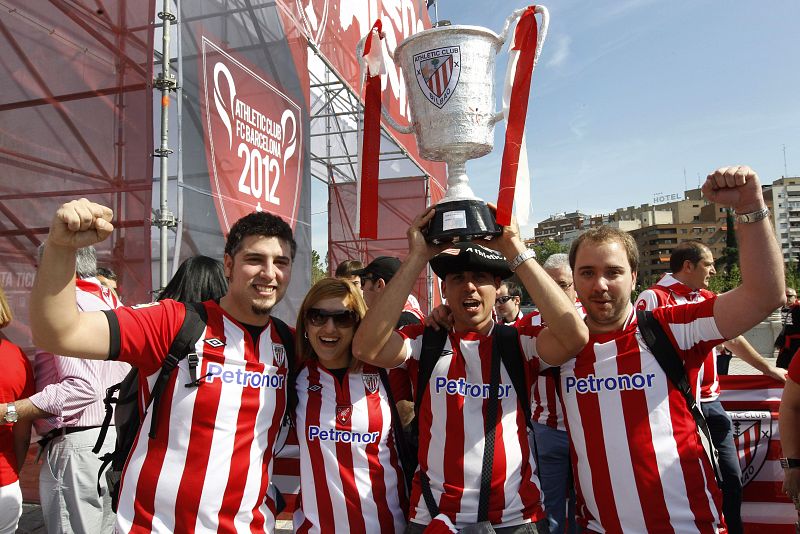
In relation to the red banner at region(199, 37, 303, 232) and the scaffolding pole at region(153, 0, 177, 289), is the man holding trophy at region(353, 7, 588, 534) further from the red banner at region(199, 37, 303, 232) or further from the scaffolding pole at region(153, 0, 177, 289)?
the red banner at region(199, 37, 303, 232)

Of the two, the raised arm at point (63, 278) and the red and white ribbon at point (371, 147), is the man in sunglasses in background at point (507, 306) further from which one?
the raised arm at point (63, 278)

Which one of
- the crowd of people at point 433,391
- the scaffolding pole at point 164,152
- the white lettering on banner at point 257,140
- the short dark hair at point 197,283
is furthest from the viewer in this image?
the white lettering on banner at point 257,140

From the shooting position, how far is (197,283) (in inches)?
101

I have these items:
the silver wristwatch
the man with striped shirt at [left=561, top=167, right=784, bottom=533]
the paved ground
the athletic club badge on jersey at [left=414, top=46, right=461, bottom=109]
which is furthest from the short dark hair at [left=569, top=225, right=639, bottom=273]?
the paved ground

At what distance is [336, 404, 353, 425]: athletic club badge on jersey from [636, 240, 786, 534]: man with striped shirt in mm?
2113

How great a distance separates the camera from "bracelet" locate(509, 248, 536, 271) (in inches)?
72.3

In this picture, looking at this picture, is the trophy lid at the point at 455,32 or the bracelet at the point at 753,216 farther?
the trophy lid at the point at 455,32

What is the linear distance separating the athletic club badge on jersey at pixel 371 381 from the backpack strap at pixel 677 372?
102cm

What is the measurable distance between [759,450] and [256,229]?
10.1 feet

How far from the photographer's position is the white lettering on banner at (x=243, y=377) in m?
1.88

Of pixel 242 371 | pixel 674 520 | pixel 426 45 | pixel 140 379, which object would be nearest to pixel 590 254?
pixel 674 520

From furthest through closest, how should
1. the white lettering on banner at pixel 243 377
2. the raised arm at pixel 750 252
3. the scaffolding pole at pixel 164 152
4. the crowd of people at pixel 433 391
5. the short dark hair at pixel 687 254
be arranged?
the scaffolding pole at pixel 164 152 → the short dark hair at pixel 687 254 → the white lettering on banner at pixel 243 377 → the crowd of people at pixel 433 391 → the raised arm at pixel 750 252

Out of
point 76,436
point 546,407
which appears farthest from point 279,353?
point 546,407

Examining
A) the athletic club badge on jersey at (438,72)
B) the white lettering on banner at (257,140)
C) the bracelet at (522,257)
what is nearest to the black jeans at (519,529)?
the bracelet at (522,257)
